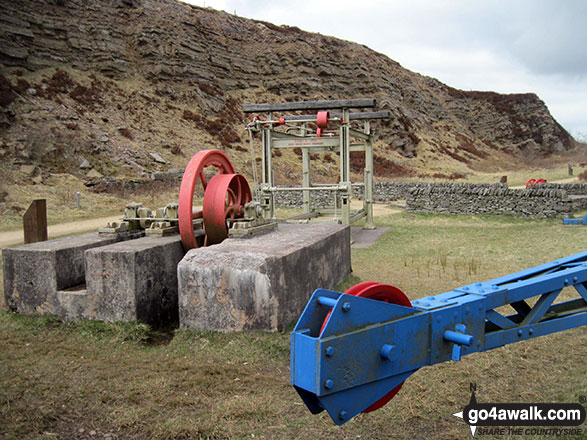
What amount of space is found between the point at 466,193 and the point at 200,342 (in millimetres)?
13831

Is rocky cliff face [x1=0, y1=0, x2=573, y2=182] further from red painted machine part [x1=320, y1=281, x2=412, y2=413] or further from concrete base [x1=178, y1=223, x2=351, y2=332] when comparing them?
→ red painted machine part [x1=320, y1=281, x2=412, y2=413]

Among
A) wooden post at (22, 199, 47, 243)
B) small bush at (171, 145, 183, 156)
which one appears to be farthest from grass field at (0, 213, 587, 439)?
small bush at (171, 145, 183, 156)

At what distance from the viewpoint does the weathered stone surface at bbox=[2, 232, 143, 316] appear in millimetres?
5438

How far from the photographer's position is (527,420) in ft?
9.96

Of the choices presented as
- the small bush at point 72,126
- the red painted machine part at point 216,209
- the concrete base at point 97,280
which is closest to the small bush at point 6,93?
the small bush at point 72,126

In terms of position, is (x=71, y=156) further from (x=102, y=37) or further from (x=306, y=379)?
(x=306, y=379)

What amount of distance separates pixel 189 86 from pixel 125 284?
3466cm

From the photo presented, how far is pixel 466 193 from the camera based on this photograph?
647 inches

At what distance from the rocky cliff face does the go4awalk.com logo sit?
2298 cm

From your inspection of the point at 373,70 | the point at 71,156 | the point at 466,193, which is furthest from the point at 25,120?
the point at 373,70

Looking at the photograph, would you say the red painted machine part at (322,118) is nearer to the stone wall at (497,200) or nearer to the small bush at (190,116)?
the stone wall at (497,200)

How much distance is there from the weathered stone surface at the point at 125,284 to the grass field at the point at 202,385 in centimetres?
18

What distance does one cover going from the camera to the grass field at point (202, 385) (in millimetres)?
3189

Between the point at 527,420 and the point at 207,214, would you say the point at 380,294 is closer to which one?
the point at 527,420
